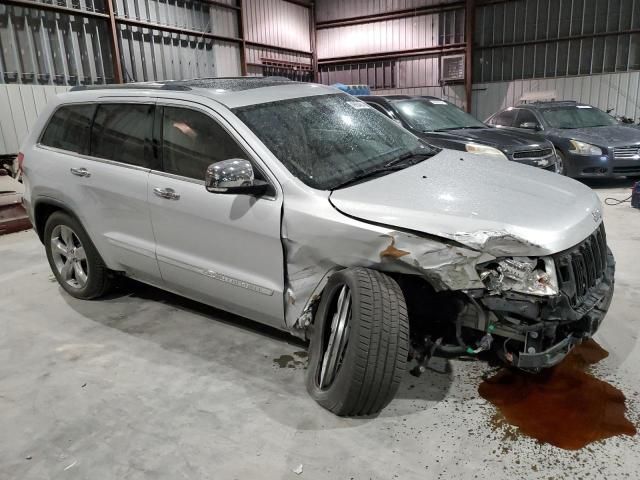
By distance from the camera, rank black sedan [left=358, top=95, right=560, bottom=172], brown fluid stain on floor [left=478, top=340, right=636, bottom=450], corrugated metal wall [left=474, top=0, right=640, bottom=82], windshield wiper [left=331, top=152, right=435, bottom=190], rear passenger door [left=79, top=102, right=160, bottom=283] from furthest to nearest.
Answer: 1. corrugated metal wall [left=474, top=0, right=640, bottom=82]
2. black sedan [left=358, top=95, right=560, bottom=172]
3. rear passenger door [left=79, top=102, right=160, bottom=283]
4. windshield wiper [left=331, top=152, right=435, bottom=190]
5. brown fluid stain on floor [left=478, top=340, right=636, bottom=450]

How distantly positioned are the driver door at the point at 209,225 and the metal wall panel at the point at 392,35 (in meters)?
14.4

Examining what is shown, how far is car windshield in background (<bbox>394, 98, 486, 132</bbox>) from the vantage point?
6586 millimetres

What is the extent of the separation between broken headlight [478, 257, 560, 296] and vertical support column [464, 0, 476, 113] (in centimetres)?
1429

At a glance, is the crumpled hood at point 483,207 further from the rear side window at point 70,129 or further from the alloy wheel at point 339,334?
the rear side window at point 70,129

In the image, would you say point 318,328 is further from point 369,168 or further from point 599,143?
point 599,143

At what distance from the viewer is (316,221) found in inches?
97.1

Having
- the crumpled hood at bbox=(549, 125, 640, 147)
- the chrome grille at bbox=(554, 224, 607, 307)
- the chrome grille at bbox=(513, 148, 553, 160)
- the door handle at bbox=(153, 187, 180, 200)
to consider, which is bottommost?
the chrome grille at bbox=(554, 224, 607, 307)

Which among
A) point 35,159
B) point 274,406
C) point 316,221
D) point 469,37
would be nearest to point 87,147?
point 35,159

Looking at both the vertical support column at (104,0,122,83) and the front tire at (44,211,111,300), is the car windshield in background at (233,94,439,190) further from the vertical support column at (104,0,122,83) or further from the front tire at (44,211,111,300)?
the vertical support column at (104,0,122,83)

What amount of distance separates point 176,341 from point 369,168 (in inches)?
68.0

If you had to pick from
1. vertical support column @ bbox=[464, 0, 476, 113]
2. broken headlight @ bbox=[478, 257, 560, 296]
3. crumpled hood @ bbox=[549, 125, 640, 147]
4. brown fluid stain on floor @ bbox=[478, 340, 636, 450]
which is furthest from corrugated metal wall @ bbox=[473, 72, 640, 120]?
broken headlight @ bbox=[478, 257, 560, 296]

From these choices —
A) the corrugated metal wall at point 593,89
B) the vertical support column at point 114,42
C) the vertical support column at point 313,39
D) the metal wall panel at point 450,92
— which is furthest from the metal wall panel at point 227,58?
the corrugated metal wall at point 593,89

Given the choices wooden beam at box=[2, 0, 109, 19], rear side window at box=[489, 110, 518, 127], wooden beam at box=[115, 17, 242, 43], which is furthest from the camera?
wooden beam at box=[115, 17, 242, 43]

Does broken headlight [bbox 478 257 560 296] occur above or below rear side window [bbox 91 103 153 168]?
below
